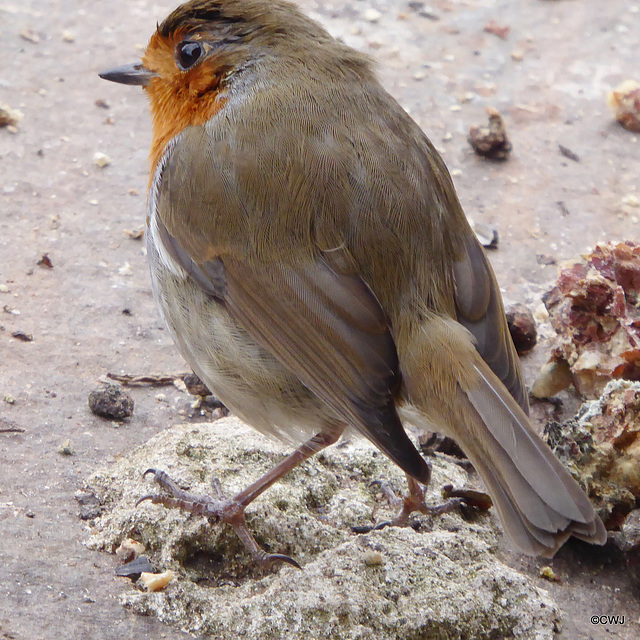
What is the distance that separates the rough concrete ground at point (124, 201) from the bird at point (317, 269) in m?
0.47

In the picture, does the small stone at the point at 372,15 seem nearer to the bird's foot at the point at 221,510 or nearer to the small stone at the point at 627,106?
the small stone at the point at 627,106

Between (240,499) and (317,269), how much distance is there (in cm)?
76

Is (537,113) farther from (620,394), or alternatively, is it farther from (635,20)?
(620,394)

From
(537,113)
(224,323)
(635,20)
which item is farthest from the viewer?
(635,20)

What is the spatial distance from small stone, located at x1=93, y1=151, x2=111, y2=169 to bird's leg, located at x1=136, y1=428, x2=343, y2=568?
2.48m

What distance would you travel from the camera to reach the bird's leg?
2689mm

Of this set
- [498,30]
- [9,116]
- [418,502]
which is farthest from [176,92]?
[498,30]

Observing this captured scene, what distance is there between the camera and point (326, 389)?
250 centimetres

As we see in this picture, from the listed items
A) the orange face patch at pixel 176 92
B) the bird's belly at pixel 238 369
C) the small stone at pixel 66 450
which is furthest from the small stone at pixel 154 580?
the orange face patch at pixel 176 92

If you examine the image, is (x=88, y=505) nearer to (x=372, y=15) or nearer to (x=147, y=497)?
(x=147, y=497)

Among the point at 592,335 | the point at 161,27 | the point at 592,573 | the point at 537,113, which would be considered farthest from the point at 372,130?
the point at 537,113

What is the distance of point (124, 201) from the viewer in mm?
4609

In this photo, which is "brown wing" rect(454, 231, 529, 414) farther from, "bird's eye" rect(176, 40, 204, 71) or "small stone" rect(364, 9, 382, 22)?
"small stone" rect(364, 9, 382, 22)

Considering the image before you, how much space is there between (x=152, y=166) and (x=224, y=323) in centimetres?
66
